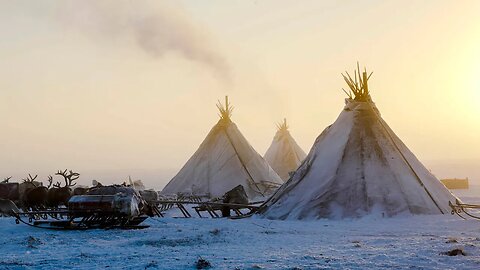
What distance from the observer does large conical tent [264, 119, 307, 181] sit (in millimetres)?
46312

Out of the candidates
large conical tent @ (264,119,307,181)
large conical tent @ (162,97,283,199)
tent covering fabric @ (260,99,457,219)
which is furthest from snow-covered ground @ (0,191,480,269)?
large conical tent @ (264,119,307,181)

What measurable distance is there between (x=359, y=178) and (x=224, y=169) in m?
16.3

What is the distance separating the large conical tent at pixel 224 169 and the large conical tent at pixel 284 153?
10.6 m

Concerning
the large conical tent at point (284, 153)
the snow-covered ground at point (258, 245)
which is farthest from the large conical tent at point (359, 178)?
the large conical tent at point (284, 153)

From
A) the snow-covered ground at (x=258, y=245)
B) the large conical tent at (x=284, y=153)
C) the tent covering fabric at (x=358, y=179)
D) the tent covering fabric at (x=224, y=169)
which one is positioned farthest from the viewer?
the large conical tent at (x=284, y=153)

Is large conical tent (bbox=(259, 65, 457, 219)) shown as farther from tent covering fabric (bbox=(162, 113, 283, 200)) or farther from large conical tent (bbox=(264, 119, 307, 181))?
large conical tent (bbox=(264, 119, 307, 181))

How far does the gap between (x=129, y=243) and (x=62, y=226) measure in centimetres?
470

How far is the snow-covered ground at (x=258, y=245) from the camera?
9086 millimetres

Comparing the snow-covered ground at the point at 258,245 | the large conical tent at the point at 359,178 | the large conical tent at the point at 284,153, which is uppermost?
the large conical tent at the point at 284,153

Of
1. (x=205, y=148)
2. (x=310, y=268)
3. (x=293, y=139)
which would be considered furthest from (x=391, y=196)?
(x=293, y=139)

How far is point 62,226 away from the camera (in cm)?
1611

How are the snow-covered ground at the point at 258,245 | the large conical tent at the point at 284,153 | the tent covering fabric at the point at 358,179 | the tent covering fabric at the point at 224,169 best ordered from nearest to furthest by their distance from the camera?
the snow-covered ground at the point at 258,245, the tent covering fabric at the point at 358,179, the tent covering fabric at the point at 224,169, the large conical tent at the point at 284,153

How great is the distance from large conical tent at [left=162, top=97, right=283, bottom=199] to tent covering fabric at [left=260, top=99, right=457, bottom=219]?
40.2 ft

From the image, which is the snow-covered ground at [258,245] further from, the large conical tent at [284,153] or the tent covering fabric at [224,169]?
the large conical tent at [284,153]
